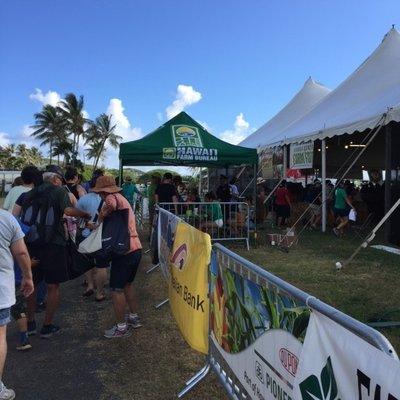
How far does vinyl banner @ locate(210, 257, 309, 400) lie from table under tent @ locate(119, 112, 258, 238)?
23.1 feet

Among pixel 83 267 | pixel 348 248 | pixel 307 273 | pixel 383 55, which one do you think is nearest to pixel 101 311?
pixel 83 267

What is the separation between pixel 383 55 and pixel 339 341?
14.6 meters

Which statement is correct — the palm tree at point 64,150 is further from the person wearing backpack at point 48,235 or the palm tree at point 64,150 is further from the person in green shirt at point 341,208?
the person wearing backpack at point 48,235

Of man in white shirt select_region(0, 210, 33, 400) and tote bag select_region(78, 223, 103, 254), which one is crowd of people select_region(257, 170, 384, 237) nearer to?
tote bag select_region(78, 223, 103, 254)

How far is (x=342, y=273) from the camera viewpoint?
7.92 metres

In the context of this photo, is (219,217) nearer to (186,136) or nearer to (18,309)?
(186,136)

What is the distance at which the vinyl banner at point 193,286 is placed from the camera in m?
3.69

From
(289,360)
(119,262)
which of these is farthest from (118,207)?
(289,360)

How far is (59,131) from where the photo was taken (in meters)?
67.1

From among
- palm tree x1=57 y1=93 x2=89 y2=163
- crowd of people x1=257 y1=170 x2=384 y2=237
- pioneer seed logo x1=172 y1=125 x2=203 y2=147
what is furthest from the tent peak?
palm tree x1=57 y1=93 x2=89 y2=163

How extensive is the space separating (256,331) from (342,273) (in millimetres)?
5604

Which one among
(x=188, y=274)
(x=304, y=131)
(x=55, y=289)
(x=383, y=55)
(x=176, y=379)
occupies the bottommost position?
(x=176, y=379)

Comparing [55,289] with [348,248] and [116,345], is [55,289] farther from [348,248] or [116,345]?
[348,248]

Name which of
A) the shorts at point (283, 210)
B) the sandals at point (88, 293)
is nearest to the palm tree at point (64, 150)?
the shorts at point (283, 210)
